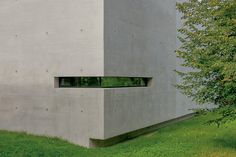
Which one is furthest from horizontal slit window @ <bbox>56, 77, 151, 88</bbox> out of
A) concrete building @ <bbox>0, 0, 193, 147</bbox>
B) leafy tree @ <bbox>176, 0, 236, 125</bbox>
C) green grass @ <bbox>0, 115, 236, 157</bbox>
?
leafy tree @ <bbox>176, 0, 236, 125</bbox>

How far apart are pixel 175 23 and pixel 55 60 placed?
7.62 metres

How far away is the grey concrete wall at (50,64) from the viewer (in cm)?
873

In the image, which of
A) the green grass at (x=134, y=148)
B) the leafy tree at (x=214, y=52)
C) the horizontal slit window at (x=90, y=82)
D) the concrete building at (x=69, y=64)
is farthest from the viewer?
→ the horizontal slit window at (x=90, y=82)

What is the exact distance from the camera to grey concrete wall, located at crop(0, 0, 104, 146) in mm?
8727

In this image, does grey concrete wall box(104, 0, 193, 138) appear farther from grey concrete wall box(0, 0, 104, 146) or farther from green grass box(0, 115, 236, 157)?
green grass box(0, 115, 236, 157)

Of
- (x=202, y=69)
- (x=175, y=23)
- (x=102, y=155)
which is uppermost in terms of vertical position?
(x=175, y=23)

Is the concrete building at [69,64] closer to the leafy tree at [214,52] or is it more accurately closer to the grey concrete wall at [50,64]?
the grey concrete wall at [50,64]

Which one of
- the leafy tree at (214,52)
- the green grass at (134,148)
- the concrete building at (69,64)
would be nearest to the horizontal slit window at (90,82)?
the concrete building at (69,64)

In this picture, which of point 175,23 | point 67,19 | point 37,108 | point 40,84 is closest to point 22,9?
point 67,19

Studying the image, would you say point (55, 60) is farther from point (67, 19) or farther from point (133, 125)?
point (133, 125)

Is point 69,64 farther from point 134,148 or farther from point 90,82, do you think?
point 134,148

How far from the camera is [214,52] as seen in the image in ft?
22.0

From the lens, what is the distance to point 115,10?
30.5 feet

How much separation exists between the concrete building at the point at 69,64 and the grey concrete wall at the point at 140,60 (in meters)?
0.03
